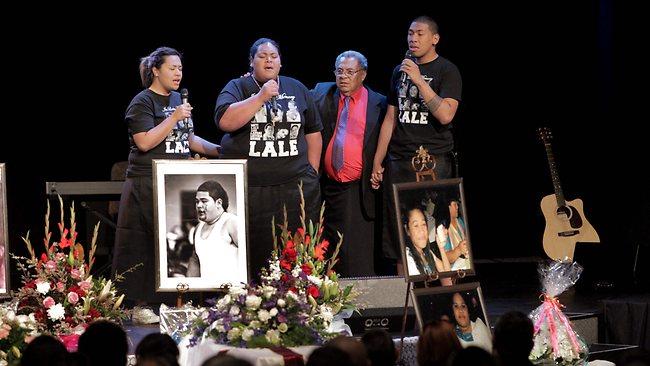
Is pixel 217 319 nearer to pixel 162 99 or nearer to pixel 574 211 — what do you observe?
pixel 162 99

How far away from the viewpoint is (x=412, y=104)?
8.02 meters

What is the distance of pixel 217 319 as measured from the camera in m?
6.06

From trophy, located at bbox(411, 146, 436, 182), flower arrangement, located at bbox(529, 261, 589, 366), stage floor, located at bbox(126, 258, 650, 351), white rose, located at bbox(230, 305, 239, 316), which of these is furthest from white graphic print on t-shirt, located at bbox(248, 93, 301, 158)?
white rose, located at bbox(230, 305, 239, 316)

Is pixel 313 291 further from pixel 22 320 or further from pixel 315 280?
pixel 22 320

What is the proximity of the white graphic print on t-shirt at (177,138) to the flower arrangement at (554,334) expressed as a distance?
227 centimetres

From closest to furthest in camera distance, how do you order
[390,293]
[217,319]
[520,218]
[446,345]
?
[446,345], [217,319], [390,293], [520,218]

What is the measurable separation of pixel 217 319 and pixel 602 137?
4.73 meters

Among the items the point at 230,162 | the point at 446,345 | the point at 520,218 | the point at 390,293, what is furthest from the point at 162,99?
the point at 520,218

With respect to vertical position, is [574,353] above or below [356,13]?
below

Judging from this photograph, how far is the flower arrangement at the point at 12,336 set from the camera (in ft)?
19.3

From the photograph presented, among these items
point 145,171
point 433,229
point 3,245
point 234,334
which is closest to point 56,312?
point 3,245

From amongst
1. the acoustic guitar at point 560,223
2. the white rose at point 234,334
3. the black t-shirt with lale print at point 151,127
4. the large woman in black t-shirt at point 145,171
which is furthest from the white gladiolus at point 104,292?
the acoustic guitar at point 560,223

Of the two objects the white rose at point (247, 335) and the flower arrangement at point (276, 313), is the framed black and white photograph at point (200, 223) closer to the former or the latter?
the flower arrangement at point (276, 313)

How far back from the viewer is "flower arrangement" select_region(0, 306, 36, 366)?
5887mm
